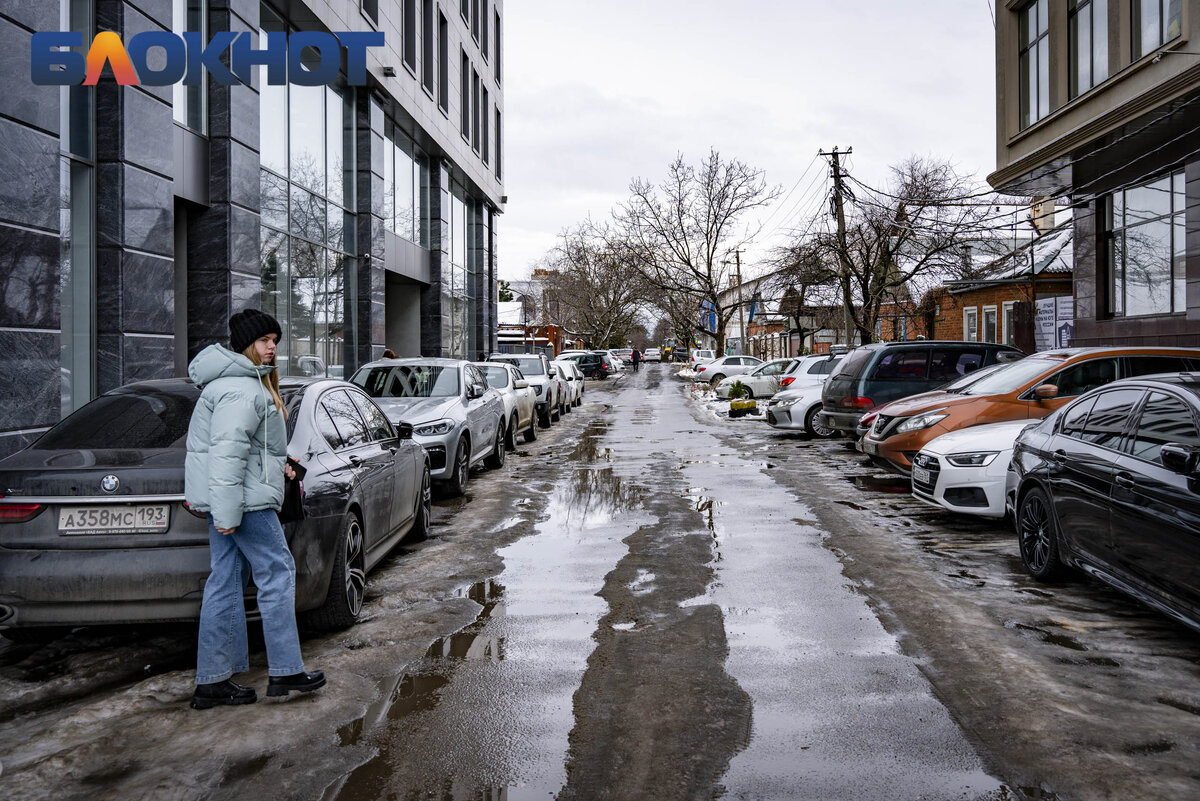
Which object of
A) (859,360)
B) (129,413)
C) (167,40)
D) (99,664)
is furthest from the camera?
(859,360)

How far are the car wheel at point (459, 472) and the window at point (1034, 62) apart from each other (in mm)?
14622

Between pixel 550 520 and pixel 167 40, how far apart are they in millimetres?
7923

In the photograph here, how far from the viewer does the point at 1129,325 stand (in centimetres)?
1981

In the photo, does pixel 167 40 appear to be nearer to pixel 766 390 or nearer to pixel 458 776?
pixel 458 776

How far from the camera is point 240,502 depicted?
14.4ft

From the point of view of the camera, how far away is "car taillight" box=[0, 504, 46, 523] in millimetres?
4816

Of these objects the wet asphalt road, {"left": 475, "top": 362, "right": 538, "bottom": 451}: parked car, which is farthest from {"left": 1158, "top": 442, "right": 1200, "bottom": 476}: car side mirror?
{"left": 475, "top": 362, "right": 538, "bottom": 451}: parked car

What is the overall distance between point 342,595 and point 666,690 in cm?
204

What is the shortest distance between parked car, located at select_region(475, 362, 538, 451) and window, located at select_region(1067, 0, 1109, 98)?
11.6 meters

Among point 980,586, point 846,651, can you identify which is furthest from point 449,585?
point 980,586

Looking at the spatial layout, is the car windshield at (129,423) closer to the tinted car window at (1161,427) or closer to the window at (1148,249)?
the tinted car window at (1161,427)

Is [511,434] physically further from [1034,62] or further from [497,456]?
[1034,62]

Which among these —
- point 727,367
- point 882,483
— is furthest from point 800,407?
point 727,367

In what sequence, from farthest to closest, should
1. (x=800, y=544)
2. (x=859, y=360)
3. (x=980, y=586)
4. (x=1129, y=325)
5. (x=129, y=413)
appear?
(x=1129, y=325), (x=859, y=360), (x=800, y=544), (x=980, y=586), (x=129, y=413)
